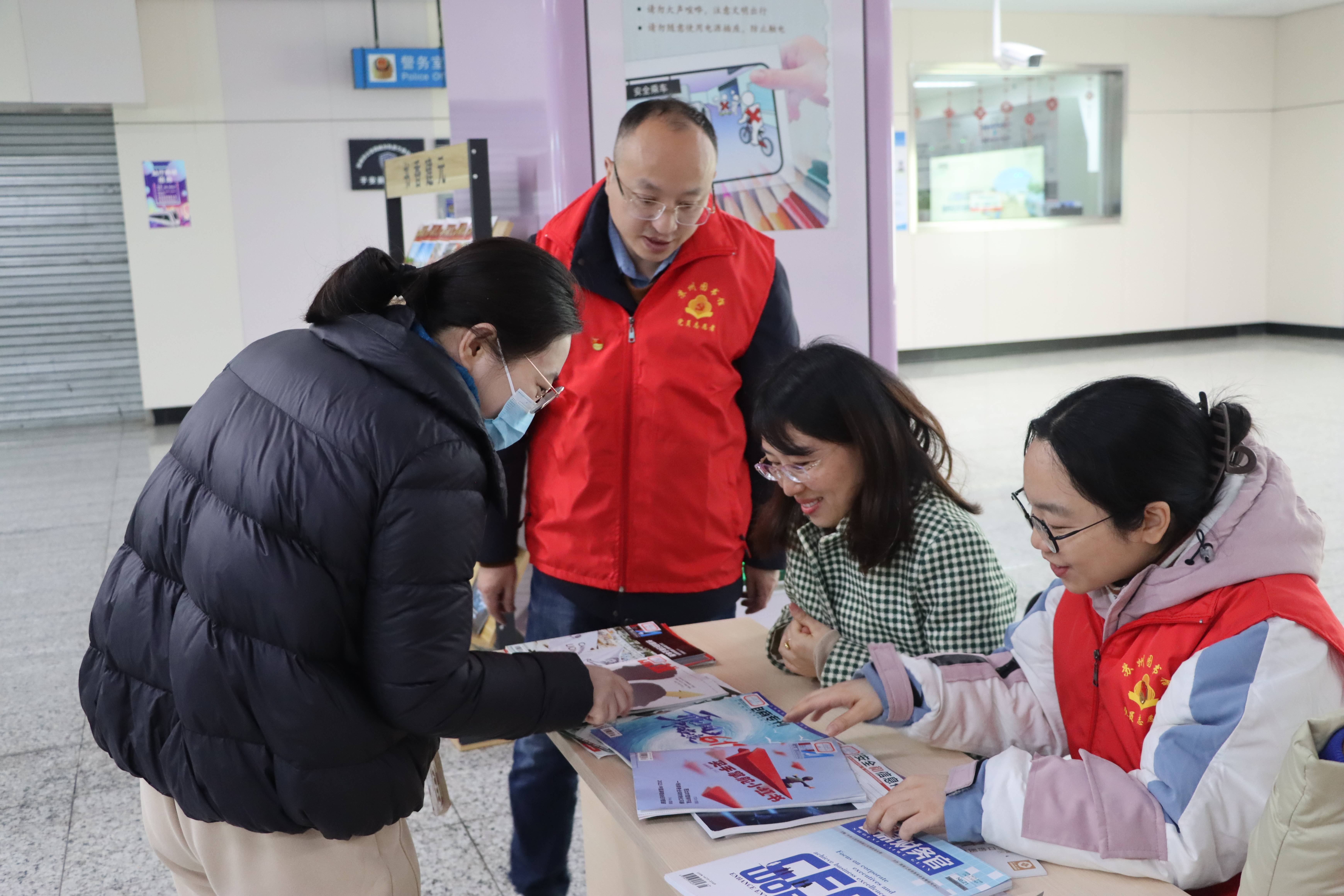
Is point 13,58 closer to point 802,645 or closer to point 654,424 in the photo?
point 654,424

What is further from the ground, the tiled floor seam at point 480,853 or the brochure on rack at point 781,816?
the brochure on rack at point 781,816

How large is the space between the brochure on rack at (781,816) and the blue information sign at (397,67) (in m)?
8.03

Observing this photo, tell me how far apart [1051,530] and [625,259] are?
992mm

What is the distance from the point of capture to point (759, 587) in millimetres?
2176

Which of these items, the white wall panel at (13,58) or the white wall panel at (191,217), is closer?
the white wall panel at (13,58)

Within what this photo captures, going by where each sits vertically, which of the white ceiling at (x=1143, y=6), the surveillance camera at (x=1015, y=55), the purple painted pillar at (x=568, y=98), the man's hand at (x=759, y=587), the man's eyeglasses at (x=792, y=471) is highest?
the white ceiling at (x=1143, y=6)

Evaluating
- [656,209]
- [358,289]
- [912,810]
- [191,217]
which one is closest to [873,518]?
[912,810]

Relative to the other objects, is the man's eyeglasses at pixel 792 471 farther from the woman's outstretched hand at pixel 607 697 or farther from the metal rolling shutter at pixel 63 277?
the metal rolling shutter at pixel 63 277

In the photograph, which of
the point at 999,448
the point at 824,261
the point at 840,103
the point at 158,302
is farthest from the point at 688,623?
→ the point at 158,302

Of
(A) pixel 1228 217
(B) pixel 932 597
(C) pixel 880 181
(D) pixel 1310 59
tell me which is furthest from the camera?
(A) pixel 1228 217

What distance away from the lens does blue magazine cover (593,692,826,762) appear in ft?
4.58

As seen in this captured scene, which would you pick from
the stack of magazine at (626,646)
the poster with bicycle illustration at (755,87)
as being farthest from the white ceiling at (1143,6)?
the stack of magazine at (626,646)

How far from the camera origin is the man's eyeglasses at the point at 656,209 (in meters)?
1.88

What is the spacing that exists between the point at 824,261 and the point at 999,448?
12.7ft
